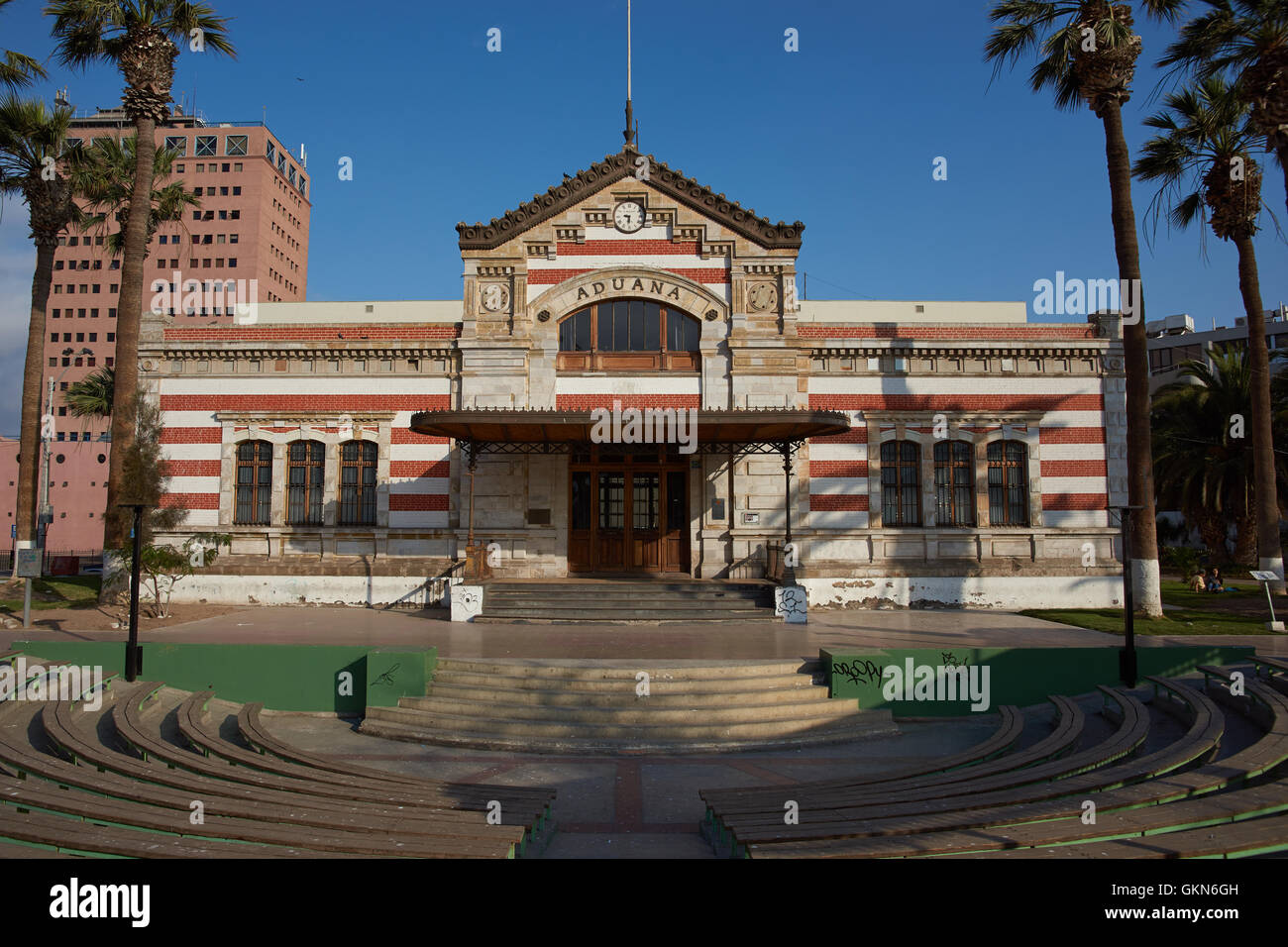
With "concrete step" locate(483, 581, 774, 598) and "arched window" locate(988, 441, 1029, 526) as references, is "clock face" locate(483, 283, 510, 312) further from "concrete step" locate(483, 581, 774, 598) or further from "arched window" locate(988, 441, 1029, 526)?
"arched window" locate(988, 441, 1029, 526)

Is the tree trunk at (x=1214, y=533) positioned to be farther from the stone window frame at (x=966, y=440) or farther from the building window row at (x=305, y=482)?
the building window row at (x=305, y=482)

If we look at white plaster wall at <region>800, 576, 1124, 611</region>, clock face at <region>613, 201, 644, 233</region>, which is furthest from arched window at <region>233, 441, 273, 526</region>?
white plaster wall at <region>800, 576, 1124, 611</region>

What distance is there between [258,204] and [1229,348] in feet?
259

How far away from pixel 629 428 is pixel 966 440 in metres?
9.01

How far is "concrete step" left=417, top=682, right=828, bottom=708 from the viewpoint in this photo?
11.6 meters

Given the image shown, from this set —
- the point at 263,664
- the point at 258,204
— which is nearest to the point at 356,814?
the point at 263,664

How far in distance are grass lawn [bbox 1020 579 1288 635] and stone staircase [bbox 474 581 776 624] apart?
686 cm

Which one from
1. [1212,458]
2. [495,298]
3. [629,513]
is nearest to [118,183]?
[495,298]

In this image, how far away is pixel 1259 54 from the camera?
54.9 feet

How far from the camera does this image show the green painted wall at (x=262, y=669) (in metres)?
12.1

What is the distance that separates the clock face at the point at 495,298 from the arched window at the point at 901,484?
10746 millimetres

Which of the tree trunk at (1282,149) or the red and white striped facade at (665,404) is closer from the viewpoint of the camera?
the tree trunk at (1282,149)

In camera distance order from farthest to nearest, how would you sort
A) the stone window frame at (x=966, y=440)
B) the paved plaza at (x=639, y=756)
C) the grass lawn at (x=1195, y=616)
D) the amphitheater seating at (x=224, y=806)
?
1. the stone window frame at (x=966, y=440)
2. the grass lawn at (x=1195, y=616)
3. the paved plaza at (x=639, y=756)
4. the amphitheater seating at (x=224, y=806)

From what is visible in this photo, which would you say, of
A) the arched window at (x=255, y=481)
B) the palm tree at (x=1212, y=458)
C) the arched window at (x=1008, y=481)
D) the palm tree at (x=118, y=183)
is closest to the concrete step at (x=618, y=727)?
the arched window at (x=1008, y=481)
